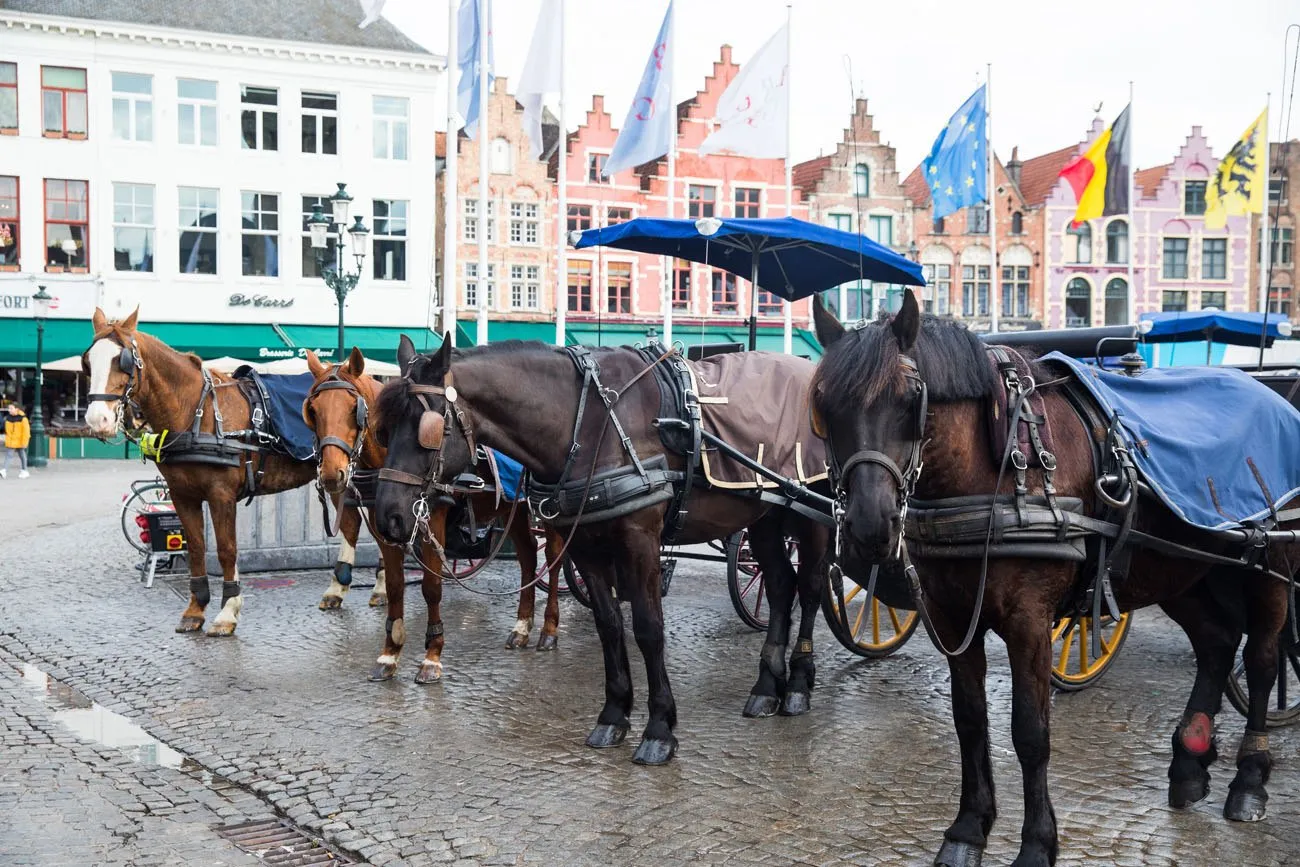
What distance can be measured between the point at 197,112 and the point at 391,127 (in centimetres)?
498

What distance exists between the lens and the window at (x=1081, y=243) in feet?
139

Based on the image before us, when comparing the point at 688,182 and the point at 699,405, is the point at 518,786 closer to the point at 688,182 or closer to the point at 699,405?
the point at 699,405

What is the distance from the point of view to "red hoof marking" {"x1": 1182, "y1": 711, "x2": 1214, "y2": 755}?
4336 mm

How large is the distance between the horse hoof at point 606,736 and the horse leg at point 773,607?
2.58ft

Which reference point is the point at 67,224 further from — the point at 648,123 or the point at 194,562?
the point at 194,562

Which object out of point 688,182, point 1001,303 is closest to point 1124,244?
point 1001,303

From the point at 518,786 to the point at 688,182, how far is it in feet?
114

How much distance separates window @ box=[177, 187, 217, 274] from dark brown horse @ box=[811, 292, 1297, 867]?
29.3 meters

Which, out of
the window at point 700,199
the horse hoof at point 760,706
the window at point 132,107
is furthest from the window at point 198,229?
the horse hoof at point 760,706

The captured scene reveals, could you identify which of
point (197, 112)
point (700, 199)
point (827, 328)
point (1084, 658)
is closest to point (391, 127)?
point (197, 112)

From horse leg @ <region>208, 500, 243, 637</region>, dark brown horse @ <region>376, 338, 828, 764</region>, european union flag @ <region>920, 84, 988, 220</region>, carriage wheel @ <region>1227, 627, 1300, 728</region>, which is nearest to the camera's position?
dark brown horse @ <region>376, 338, 828, 764</region>

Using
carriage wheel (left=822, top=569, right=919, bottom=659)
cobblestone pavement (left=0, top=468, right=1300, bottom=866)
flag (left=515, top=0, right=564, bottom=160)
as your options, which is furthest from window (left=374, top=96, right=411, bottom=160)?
carriage wheel (left=822, top=569, right=919, bottom=659)

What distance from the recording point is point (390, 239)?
31.2 metres

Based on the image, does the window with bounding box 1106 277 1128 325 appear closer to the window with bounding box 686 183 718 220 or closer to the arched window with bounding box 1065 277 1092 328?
the arched window with bounding box 1065 277 1092 328
